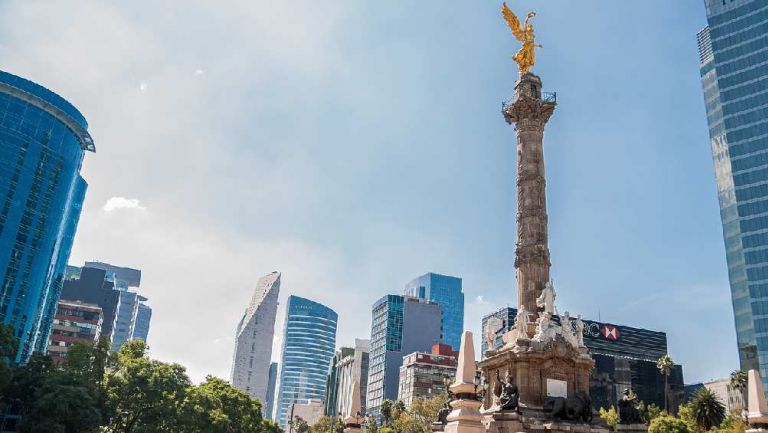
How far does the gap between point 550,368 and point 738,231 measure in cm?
8492

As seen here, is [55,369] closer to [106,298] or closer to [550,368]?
[550,368]

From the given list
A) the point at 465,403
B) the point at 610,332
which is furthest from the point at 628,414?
the point at 610,332

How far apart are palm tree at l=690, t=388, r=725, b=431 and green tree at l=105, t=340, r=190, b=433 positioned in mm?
47778

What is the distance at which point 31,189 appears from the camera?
9038 centimetres

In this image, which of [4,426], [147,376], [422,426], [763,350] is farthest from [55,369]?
[763,350]

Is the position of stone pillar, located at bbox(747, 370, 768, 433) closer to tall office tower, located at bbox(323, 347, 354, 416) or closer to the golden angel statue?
the golden angel statue

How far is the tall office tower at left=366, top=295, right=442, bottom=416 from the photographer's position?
138250 mm

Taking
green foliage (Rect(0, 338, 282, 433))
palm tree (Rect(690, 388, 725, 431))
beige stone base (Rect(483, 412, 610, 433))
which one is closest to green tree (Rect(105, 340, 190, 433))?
green foliage (Rect(0, 338, 282, 433))

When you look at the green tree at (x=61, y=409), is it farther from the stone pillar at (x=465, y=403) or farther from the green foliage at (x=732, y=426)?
the green foliage at (x=732, y=426)

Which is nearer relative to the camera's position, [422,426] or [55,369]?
[55,369]

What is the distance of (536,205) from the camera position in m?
36.6

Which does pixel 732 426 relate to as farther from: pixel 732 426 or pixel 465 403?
pixel 465 403

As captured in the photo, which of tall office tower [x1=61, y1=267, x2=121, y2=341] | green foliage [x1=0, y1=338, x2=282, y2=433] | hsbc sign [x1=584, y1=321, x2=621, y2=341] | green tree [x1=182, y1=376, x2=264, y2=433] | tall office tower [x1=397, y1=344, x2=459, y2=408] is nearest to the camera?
green foliage [x1=0, y1=338, x2=282, y2=433]

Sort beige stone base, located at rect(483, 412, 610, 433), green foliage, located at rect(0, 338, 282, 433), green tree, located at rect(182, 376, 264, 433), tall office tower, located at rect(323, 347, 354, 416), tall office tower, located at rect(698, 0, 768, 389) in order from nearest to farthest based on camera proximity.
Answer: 1. beige stone base, located at rect(483, 412, 610, 433)
2. green foliage, located at rect(0, 338, 282, 433)
3. green tree, located at rect(182, 376, 264, 433)
4. tall office tower, located at rect(698, 0, 768, 389)
5. tall office tower, located at rect(323, 347, 354, 416)
